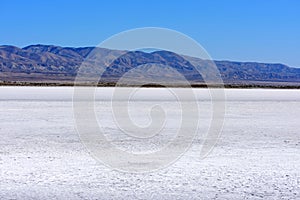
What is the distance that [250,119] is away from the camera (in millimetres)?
17891

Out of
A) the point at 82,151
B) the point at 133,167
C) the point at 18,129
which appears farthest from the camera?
the point at 18,129

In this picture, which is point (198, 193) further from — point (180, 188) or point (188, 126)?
point (188, 126)

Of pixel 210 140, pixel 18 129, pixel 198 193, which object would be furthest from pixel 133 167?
pixel 18 129

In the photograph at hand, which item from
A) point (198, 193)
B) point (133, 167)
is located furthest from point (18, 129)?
point (198, 193)

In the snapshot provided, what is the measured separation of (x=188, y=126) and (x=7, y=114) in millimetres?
6803

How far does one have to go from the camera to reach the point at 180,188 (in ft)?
23.0

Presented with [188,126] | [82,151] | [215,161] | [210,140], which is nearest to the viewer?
[215,161]

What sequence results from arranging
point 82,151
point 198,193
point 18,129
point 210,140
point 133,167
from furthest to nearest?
point 18,129 → point 210,140 → point 82,151 → point 133,167 → point 198,193

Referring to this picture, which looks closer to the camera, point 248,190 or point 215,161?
point 248,190

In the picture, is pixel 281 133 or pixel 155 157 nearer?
pixel 155 157

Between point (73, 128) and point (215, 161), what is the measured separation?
6.12 m

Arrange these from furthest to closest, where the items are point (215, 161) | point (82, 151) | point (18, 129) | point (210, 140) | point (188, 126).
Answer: point (188, 126) → point (18, 129) → point (210, 140) → point (82, 151) → point (215, 161)

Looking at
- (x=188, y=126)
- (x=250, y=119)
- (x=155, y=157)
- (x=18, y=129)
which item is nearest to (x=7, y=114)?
(x=18, y=129)

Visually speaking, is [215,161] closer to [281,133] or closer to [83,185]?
[83,185]
